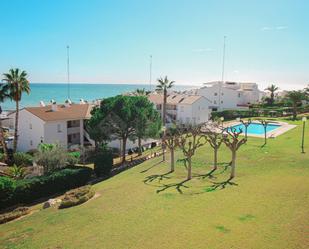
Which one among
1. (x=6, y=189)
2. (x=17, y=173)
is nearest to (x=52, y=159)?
(x=17, y=173)

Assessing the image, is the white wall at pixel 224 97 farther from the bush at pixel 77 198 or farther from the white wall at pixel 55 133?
the bush at pixel 77 198

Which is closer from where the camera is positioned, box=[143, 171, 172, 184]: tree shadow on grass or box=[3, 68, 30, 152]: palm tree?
box=[143, 171, 172, 184]: tree shadow on grass

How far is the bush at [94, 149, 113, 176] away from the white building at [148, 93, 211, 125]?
2934cm

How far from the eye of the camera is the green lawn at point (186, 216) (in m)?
13.1

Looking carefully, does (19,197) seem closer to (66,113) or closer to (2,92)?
(2,92)

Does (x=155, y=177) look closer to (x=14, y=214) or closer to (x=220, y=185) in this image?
(x=220, y=185)

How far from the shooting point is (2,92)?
38.8 metres

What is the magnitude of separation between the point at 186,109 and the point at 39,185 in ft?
129

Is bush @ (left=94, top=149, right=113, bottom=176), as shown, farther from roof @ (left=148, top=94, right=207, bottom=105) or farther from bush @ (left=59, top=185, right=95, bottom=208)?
roof @ (left=148, top=94, right=207, bottom=105)

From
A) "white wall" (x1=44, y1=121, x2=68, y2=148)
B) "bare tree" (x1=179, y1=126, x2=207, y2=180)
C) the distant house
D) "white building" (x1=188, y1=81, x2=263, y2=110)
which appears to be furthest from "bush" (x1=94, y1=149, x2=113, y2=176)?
"white building" (x1=188, y1=81, x2=263, y2=110)

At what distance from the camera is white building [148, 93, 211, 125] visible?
59812 mm

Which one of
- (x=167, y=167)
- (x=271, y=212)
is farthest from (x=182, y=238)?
(x=167, y=167)

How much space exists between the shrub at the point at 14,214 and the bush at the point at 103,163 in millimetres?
8906

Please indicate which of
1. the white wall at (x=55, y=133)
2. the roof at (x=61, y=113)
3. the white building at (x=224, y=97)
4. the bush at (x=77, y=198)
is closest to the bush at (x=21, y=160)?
the white wall at (x=55, y=133)
